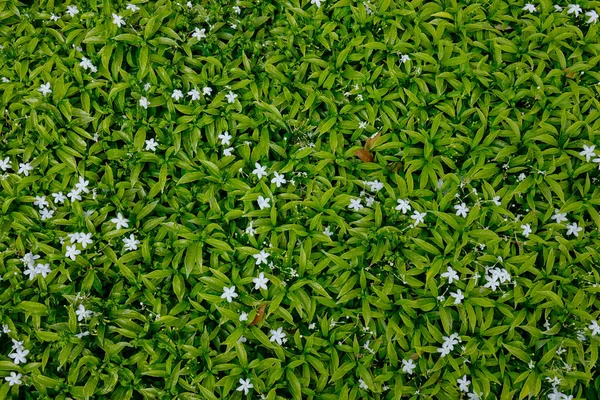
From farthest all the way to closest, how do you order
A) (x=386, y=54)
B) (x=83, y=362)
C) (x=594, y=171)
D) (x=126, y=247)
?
(x=386, y=54)
(x=594, y=171)
(x=126, y=247)
(x=83, y=362)

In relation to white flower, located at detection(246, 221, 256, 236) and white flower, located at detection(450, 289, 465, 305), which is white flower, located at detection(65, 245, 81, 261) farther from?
white flower, located at detection(450, 289, 465, 305)

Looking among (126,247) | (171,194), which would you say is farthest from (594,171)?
(126,247)

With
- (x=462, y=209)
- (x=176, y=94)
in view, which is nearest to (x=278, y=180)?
(x=176, y=94)

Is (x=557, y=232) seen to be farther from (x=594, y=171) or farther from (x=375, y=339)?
Result: (x=375, y=339)

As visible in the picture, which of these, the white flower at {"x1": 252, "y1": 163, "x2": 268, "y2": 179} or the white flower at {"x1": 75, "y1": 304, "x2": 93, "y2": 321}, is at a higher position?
the white flower at {"x1": 252, "y1": 163, "x2": 268, "y2": 179}

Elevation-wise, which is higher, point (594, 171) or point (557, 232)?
point (594, 171)

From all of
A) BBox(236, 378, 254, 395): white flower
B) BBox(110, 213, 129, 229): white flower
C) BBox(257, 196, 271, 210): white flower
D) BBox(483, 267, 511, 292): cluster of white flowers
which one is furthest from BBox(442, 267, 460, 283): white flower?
BBox(110, 213, 129, 229): white flower

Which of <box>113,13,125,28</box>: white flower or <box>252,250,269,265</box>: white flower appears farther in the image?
<box>113,13,125,28</box>: white flower

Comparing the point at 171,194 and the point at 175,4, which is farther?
the point at 175,4
